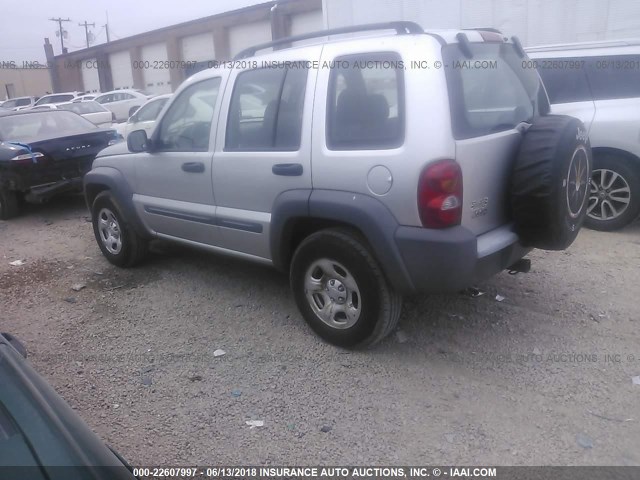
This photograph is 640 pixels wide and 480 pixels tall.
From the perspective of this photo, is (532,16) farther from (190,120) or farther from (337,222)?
(337,222)

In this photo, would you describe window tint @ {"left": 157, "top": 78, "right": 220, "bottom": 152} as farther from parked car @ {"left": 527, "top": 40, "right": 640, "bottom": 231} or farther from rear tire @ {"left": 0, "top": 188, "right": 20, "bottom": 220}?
rear tire @ {"left": 0, "top": 188, "right": 20, "bottom": 220}

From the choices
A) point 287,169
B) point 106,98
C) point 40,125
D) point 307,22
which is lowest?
point 287,169

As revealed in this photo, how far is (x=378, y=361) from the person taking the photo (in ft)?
12.1

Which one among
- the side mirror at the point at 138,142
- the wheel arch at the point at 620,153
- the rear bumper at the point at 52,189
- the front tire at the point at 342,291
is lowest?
the front tire at the point at 342,291

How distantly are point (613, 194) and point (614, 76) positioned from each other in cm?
125

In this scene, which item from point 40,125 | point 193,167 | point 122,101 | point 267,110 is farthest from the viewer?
point 122,101

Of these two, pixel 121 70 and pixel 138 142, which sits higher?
pixel 121 70

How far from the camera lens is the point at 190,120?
4609mm

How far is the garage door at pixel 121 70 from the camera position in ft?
118

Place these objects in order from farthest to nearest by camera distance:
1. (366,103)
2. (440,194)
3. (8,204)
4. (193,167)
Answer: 1. (8,204)
2. (193,167)
3. (366,103)
4. (440,194)

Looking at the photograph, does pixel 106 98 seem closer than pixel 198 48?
Yes

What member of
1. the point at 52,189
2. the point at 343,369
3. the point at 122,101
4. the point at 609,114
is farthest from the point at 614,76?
the point at 122,101

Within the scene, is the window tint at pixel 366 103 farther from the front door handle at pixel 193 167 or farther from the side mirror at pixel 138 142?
the side mirror at pixel 138 142

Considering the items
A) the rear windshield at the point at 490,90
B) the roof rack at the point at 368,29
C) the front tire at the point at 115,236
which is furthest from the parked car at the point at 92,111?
the rear windshield at the point at 490,90
